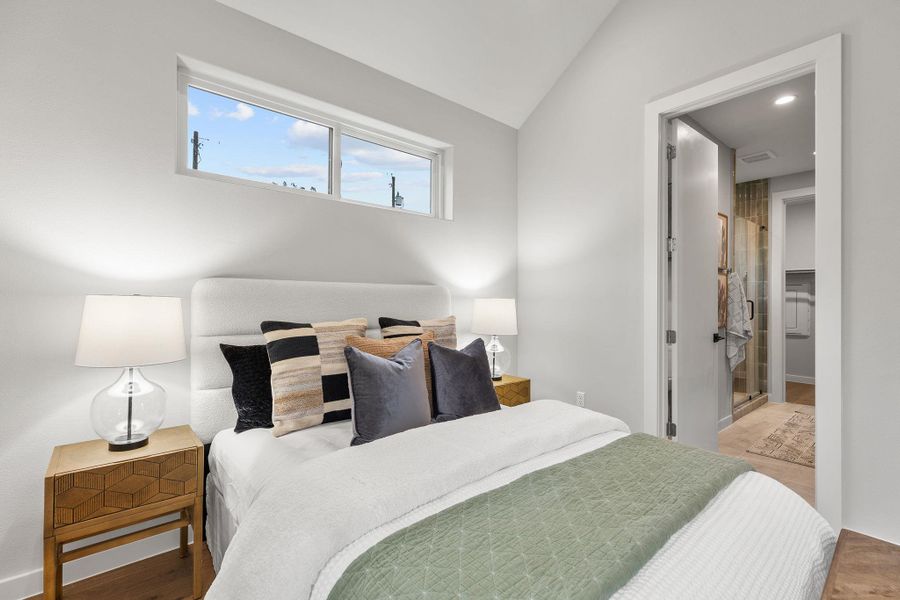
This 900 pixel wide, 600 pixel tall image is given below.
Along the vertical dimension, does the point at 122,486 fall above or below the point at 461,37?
below

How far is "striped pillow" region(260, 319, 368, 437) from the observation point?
1.90 meters

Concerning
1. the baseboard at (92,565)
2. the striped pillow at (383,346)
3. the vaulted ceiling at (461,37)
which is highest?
the vaulted ceiling at (461,37)

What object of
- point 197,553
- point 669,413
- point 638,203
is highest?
point 638,203

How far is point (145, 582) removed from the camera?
1867 millimetres

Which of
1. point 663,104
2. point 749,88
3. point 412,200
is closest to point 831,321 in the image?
point 749,88

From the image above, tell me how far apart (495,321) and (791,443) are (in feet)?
8.86

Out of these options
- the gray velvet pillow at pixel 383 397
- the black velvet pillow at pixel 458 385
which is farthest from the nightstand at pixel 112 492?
the black velvet pillow at pixel 458 385

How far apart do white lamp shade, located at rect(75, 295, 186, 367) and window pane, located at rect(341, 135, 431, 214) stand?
4.77 ft

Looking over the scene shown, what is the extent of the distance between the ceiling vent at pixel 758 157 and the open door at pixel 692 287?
1307mm

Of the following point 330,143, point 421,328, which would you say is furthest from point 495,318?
point 330,143

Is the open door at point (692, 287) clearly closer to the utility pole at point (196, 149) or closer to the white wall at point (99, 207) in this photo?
the white wall at point (99, 207)

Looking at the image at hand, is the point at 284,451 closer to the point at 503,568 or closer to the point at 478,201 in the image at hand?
the point at 503,568

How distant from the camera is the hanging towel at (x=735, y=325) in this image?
3.88 m

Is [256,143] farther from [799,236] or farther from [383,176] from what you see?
[799,236]
